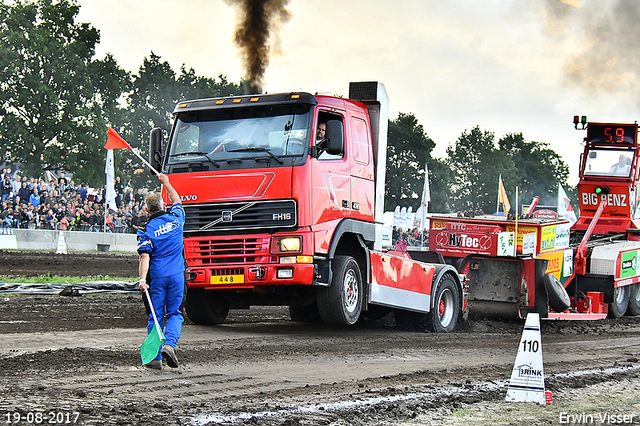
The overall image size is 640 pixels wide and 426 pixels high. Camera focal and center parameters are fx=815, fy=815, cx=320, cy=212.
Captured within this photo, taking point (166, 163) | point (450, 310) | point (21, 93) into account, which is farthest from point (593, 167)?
point (21, 93)

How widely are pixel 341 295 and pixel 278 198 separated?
157 centimetres

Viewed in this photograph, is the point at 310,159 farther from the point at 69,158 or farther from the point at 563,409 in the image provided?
the point at 69,158

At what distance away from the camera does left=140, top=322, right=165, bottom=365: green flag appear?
7816 millimetres

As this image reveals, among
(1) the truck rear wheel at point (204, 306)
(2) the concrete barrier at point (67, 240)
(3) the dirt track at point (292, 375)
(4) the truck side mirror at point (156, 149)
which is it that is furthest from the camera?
(2) the concrete barrier at point (67, 240)

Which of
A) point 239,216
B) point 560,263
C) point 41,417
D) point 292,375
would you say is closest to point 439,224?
point 560,263

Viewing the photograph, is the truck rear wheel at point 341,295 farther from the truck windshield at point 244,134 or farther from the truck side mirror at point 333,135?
the truck windshield at point 244,134

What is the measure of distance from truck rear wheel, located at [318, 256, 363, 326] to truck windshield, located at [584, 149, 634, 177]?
9308 mm

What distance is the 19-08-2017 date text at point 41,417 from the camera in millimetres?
5410

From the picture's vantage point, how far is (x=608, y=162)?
18328 millimetres

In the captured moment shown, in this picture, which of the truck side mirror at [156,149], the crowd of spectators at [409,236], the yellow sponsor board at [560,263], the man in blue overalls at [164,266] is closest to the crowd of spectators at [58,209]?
the crowd of spectators at [409,236]

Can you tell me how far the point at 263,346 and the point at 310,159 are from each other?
2.46 m

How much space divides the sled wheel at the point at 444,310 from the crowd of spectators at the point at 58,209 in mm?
17785

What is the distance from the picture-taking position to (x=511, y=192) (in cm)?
10800

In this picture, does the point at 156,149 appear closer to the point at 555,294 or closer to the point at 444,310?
the point at 444,310
